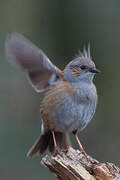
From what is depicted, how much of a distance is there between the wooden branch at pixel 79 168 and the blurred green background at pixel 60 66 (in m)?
3.14

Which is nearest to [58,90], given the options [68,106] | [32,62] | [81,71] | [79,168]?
[68,106]

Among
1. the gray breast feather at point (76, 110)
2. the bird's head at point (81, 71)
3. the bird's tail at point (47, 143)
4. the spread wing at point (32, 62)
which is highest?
the spread wing at point (32, 62)

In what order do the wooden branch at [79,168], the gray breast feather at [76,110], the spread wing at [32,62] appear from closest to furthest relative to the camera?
the wooden branch at [79,168]
the gray breast feather at [76,110]
the spread wing at [32,62]

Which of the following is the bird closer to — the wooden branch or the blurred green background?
the wooden branch

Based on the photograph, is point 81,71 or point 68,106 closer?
point 68,106

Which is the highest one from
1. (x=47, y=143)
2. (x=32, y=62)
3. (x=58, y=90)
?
(x=32, y=62)

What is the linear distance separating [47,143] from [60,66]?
9.00 ft

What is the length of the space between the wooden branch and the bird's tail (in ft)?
5.38

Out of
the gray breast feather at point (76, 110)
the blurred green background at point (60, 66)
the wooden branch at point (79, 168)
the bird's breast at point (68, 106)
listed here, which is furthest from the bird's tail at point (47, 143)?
the wooden branch at point (79, 168)

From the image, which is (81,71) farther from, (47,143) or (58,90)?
(47,143)

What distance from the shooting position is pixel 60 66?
9797 mm

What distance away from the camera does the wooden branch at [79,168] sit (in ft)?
17.2

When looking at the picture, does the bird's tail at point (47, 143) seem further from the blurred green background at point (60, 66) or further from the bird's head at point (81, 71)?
the blurred green background at point (60, 66)

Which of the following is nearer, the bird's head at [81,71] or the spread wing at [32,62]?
the bird's head at [81,71]
